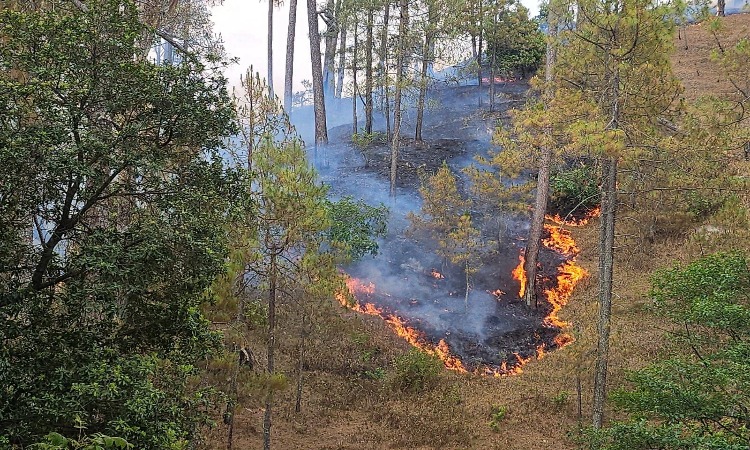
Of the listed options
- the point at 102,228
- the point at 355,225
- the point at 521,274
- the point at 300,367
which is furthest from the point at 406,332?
the point at 102,228

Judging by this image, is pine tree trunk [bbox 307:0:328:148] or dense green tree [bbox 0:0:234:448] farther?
pine tree trunk [bbox 307:0:328:148]

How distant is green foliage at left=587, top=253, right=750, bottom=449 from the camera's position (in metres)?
6.23

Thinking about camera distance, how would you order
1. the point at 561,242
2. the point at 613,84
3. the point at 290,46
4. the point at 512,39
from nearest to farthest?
the point at 613,84, the point at 561,242, the point at 290,46, the point at 512,39

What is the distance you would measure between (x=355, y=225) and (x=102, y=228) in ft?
47.6

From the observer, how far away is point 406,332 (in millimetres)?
18406

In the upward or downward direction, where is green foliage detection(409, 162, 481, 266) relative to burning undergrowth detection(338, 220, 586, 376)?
upward

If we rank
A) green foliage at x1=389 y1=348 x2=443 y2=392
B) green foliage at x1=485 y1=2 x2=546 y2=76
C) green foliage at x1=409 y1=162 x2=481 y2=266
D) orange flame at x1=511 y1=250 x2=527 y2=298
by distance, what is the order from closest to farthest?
1. green foliage at x1=389 y1=348 x2=443 y2=392
2. green foliage at x1=409 y1=162 x2=481 y2=266
3. orange flame at x1=511 y1=250 x2=527 y2=298
4. green foliage at x1=485 y1=2 x2=546 y2=76

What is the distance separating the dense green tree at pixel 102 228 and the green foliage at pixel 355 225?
12.1 m

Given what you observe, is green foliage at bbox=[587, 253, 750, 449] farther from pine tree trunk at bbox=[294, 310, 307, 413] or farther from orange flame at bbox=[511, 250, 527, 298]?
orange flame at bbox=[511, 250, 527, 298]

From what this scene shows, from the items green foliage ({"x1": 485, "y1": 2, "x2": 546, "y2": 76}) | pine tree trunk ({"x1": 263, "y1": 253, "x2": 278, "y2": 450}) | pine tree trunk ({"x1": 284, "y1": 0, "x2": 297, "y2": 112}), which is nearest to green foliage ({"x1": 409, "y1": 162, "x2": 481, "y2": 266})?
pine tree trunk ({"x1": 284, "y1": 0, "x2": 297, "y2": 112})

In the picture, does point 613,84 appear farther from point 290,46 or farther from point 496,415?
point 290,46

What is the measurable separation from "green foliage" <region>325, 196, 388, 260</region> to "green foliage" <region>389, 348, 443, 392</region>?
16.9 ft

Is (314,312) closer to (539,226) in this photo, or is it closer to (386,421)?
(386,421)

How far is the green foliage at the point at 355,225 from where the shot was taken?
19.4 metres
